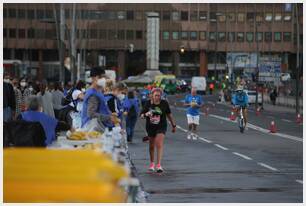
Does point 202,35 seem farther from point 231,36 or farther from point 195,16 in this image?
point 231,36

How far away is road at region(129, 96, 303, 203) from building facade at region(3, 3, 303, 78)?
12178 cm

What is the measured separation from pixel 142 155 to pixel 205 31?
135 m

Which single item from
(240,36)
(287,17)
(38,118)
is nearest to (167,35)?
(240,36)

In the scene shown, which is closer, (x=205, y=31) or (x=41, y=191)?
(x=41, y=191)

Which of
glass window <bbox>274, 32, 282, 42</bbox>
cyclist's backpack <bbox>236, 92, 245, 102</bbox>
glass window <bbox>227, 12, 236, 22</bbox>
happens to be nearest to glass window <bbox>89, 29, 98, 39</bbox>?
glass window <bbox>227, 12, 236, 22</bbox>

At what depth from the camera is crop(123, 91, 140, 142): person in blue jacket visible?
28719 millimetres

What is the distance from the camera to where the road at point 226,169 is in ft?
49.1

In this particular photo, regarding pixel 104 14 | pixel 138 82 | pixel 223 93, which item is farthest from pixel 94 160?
pixel 104 14

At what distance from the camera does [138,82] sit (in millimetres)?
113000

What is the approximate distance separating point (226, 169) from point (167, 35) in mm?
137435

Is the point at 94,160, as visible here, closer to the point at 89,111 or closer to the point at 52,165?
the point at 52,165

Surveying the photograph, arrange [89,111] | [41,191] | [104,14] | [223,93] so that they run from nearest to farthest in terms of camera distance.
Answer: [41,191], [89,111], [223,93], [104,14]

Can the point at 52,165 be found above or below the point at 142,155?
above

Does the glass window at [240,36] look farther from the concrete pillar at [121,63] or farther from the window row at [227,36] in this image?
the concrete pillar at [121,63]
